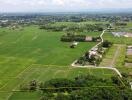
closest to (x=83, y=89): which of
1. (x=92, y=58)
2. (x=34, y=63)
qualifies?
(x=92, y=58)

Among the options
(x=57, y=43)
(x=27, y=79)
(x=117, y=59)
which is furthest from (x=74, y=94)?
(x=57, y=43)

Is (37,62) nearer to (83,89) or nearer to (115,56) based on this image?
(115,56)

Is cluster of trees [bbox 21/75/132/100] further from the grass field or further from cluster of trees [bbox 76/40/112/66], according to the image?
cluster of trees [bbox 76/40/112/66]

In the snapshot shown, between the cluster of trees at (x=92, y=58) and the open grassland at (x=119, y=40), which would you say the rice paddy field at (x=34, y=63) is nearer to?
the cluster of trees at (x=92, y=58)

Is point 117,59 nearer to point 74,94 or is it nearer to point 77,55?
point 77,55

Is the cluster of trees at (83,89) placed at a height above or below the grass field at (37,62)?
above

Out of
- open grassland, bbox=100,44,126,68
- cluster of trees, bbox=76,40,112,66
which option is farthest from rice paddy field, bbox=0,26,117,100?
open grassland, bbox=100,44,126,68

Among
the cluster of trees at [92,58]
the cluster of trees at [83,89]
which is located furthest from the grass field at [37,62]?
the cluster of trees at [83,89]
